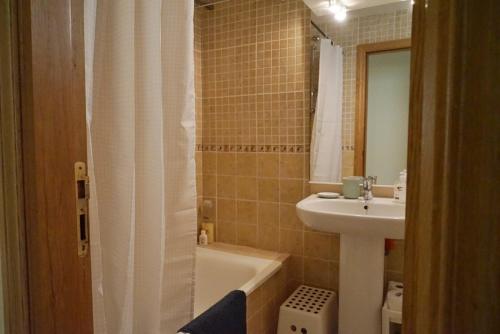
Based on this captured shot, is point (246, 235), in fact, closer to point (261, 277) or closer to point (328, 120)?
point (261, 277)

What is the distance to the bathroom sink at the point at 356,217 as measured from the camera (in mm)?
1255

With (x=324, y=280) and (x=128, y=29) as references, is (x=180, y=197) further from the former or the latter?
(x=324, y=280)

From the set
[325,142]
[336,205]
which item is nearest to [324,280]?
[336,205]

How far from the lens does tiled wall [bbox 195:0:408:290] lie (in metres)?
1.87

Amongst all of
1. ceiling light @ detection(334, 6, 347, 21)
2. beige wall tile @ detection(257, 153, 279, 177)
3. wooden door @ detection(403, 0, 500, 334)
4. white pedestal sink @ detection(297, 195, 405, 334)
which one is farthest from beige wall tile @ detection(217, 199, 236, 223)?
wooden door @ detection(403, 0, 500, 334)

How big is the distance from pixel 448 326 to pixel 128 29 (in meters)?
0.86

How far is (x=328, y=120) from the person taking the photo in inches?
73.1

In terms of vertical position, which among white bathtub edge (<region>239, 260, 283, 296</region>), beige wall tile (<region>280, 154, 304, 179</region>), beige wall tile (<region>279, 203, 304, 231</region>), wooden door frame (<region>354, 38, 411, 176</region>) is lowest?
white bathtub edge (<region>239, 260, 283, 296</region>)

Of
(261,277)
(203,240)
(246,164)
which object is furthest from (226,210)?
(261,277)

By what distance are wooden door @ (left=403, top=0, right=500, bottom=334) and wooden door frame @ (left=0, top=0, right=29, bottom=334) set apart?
24.2 inches

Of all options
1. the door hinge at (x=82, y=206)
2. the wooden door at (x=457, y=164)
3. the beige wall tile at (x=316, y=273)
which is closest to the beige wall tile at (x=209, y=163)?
the beige wall tile at (x=316, y=273)

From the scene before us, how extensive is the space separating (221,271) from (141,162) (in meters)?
1.27

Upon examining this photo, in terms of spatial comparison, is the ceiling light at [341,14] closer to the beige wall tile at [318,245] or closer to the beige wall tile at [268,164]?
the beige wall tile at [268,164]

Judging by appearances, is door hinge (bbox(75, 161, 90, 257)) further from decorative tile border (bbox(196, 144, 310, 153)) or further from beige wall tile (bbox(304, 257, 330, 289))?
beige wall tile (bbox(304, 257, 330, 289))
